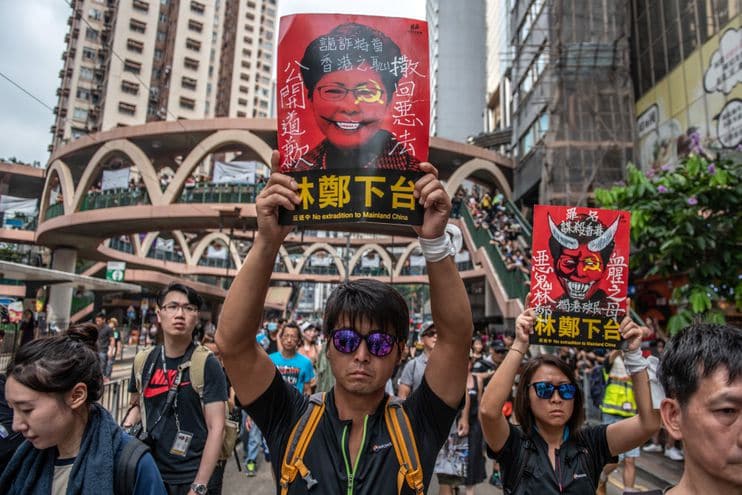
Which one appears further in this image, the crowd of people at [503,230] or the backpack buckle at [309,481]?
the crowd of people at [503,230]

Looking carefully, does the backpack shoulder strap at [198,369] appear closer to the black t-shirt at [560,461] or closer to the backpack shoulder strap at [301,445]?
the backpack shoulder strap at [301,445]

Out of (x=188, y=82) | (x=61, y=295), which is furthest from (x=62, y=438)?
(x=188, y=82)

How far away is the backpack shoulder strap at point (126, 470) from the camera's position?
1870 millimetres

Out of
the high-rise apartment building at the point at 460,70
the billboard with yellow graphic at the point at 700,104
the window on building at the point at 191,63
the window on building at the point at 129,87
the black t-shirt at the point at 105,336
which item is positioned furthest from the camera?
the high-rise apartment building at the point at 460,70

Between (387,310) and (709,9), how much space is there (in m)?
15.4

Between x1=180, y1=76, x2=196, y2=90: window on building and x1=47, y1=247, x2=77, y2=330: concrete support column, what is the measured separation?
33504 millimetres

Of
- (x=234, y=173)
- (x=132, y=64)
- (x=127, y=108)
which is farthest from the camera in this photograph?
(x=132, y=64)

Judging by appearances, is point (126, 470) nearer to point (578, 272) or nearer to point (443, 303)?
point (443, 303)

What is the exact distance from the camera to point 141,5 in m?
52.7

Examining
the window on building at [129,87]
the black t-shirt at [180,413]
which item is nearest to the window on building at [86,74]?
the window on building at [129,87]

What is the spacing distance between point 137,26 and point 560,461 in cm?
6151

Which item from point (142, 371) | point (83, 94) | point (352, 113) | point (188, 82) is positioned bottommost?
point (142, 371)

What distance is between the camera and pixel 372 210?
188 cm

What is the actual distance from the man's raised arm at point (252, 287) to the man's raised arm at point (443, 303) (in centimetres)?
50
